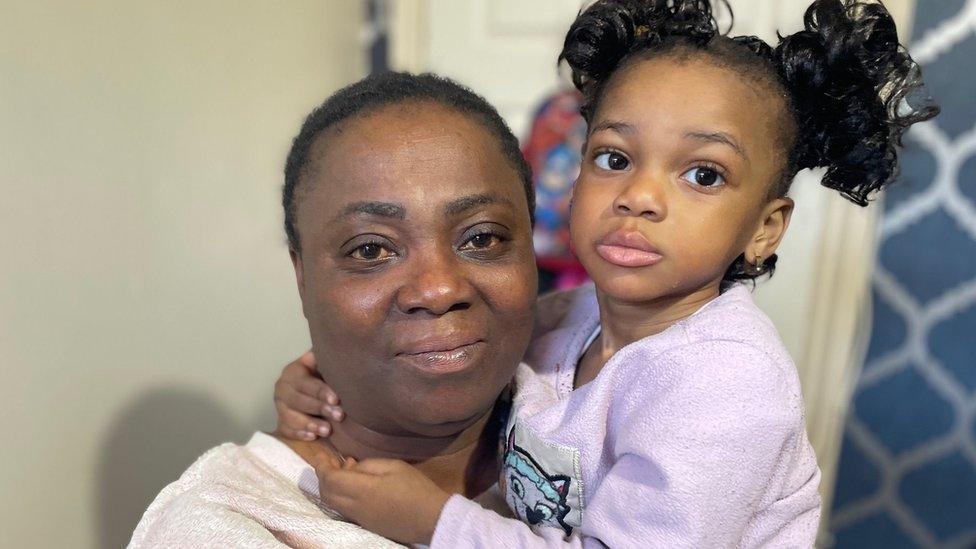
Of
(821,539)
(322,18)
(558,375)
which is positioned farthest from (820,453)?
(322,18)

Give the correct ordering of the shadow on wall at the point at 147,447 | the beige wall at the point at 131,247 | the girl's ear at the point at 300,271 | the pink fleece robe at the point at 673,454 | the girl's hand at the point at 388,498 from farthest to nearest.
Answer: the shadow on wall at the point at 147,447 < the beige wall at the point at 131,247 < the girl's ear at the point at 300,271 < the girl's hand at the point at 388,498 < the pink fleece robe at the point at 673,454

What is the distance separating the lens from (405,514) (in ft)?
2.73

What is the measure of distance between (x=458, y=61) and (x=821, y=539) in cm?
180

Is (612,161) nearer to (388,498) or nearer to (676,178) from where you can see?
(676,178)

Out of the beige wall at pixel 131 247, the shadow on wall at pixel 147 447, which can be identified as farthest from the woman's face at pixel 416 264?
the shadow on wall at pixel 147 447

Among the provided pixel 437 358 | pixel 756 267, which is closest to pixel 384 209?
pixel 437 358

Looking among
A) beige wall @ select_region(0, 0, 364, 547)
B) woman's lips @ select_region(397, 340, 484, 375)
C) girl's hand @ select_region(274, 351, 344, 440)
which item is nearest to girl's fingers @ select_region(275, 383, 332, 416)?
girl's hand @ select_region(274, 351, 344, 440)

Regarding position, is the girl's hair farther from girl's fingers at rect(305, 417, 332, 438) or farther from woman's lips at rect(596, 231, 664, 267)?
girl's fingers at rect(305, 417, 332, 438)

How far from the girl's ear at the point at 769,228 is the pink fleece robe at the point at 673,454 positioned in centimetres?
7

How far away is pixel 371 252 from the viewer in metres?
0.86

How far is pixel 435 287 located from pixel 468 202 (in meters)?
0.11

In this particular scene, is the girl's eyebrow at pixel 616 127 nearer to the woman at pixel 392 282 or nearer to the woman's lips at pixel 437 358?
the woman at pixel 392 282

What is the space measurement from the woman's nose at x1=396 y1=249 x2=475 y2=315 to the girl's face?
155 millimetres

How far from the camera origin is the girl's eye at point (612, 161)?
35.0 inches
